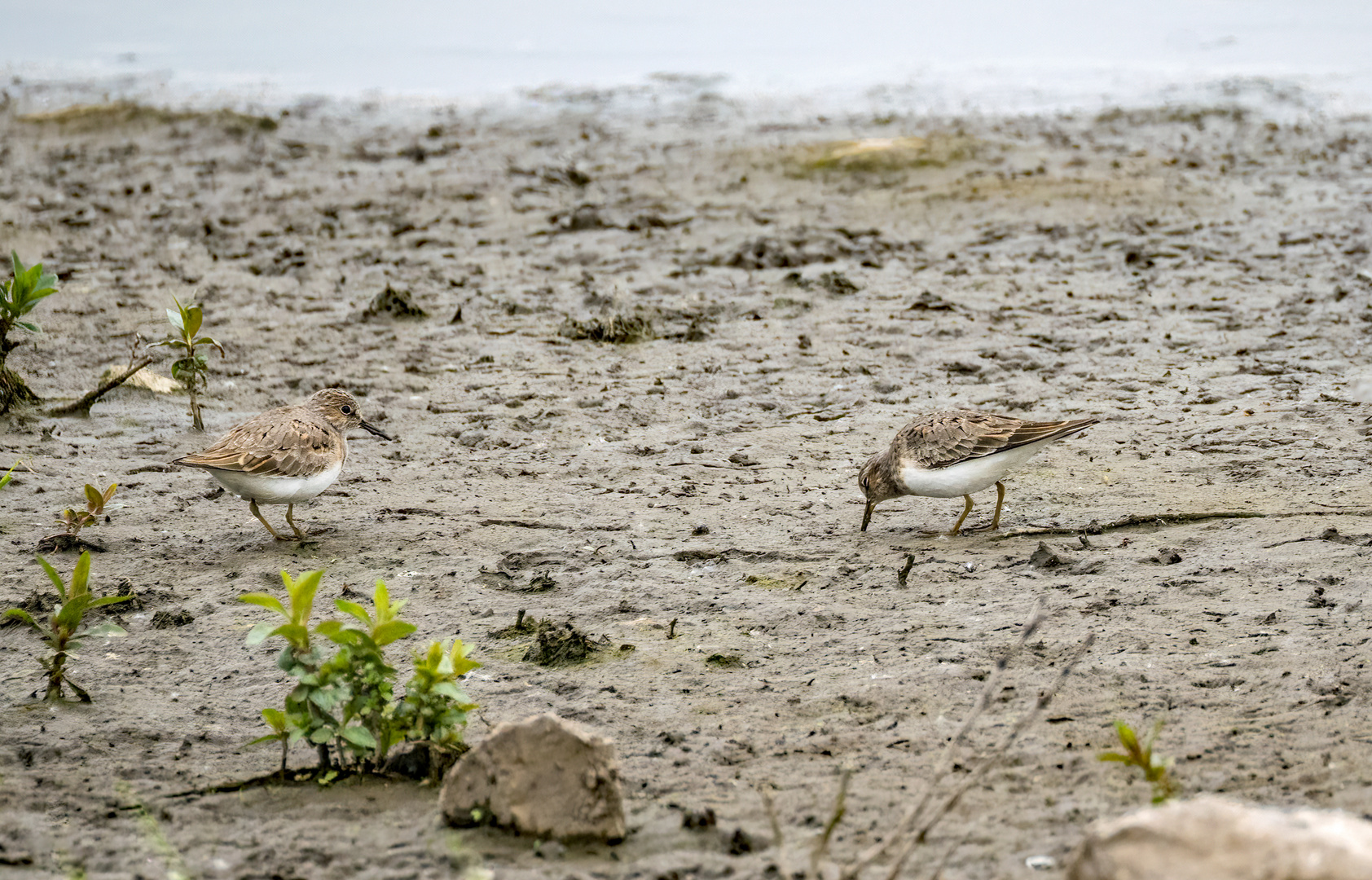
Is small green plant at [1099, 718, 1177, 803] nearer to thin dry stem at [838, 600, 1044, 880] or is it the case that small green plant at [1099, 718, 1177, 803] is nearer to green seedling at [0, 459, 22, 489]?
thin dry stem at [838, 600, 1044, 880]

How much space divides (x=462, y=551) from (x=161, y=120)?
14.1 meters

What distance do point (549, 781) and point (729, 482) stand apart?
365 cm

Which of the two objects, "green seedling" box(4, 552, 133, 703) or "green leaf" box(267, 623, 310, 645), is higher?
"green leaf" box(267, 623, 310, 645)

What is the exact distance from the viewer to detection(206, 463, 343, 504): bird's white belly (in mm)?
6254

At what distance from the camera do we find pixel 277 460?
629 cm

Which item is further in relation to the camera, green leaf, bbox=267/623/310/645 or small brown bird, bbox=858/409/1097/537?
small brown bird, bbox=858/409/1097/537

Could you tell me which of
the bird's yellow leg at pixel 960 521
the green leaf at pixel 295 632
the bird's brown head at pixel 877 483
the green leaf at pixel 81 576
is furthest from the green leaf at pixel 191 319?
the bird's yellow leg at pixel 960 521

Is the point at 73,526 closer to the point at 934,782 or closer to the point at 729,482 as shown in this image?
the point at 729,482

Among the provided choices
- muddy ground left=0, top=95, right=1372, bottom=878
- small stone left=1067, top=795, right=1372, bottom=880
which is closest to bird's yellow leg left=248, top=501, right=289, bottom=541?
muddy ground left=0, top=95, right=1372, bottom=878

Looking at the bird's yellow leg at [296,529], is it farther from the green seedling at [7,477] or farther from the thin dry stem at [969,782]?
the thin dry stem at [969,782]

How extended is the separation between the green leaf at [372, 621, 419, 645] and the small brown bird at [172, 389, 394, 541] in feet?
8.61

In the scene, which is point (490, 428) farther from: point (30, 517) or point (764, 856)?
point (764, 856)

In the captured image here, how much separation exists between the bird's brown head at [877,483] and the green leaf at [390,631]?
3284mm

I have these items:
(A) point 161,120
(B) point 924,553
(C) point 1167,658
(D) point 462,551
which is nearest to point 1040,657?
(C) point 1167,658
